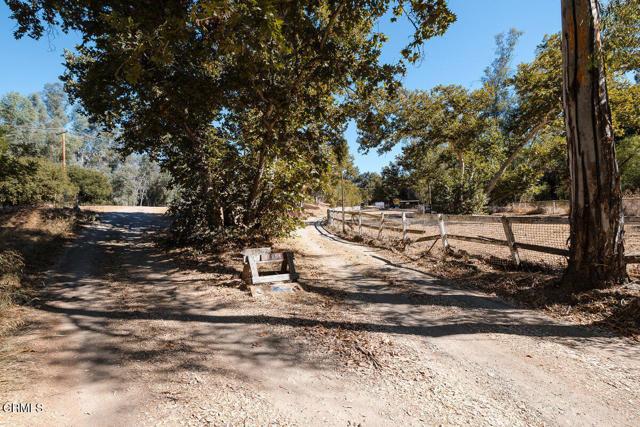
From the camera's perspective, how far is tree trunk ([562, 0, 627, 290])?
4.71m

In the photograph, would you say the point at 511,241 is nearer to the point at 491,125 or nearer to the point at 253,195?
the point at 253,195

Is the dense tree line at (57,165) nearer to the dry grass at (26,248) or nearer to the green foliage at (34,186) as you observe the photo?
the green foliage at (34,186)

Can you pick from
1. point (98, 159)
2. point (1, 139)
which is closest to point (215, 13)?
point (1, 139)

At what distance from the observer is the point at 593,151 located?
476 cm

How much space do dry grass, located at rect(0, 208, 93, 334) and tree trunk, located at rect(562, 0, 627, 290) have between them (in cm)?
921

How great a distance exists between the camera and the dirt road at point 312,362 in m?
2.54

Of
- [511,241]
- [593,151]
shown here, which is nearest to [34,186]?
[511,241]

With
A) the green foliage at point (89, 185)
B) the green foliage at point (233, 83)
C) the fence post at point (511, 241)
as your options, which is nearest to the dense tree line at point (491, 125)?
the green foliage at point (233, 83)

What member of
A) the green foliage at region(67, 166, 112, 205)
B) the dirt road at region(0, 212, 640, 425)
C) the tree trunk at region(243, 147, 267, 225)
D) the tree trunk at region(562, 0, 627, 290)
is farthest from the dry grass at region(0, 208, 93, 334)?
the green foliage at region(67, 166, 112, 205)

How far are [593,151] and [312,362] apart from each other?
5595 mm

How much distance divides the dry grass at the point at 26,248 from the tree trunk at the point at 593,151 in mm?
9207

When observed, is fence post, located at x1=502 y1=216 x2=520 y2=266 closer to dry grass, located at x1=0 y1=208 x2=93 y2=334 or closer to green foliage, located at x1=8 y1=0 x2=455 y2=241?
green foliage, located at x1=8 y1=0 x2=455 y2=241

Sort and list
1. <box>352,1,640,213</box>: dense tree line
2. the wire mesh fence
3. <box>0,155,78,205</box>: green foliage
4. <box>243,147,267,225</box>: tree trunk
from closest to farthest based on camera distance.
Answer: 1. the wire mesh fence
2. <box>243,147,267,225</box>: tree trunk
3. <box>352,1,640,213</box>: dense tree line
4. <box>0,155,78,205</box>: green foliage

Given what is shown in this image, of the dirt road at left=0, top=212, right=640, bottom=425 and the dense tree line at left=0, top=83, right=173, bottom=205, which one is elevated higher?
the dense tree line at left=0, top=83, right=173, bottom=205
